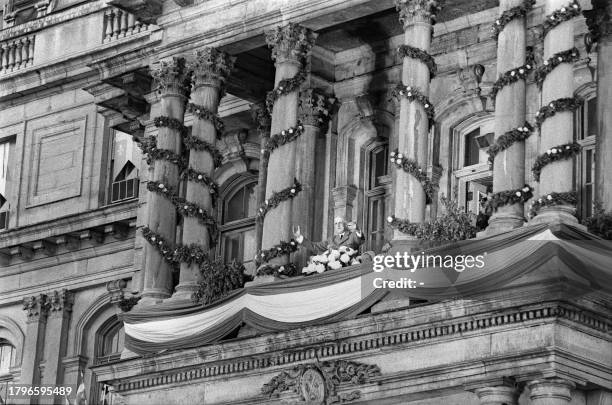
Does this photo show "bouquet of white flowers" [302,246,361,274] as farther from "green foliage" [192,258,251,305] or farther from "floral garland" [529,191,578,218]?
"floral garland" [529,191,578,218]

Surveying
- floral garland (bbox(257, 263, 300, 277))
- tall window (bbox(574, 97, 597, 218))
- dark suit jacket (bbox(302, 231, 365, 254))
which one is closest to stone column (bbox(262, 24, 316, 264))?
floral garland (bbox(257, 263, 300, 277))

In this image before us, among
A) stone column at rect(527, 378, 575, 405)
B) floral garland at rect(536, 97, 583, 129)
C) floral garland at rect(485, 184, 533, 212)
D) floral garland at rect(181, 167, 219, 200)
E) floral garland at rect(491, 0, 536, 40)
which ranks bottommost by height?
stone column at rect(527, 378, 575, 405)

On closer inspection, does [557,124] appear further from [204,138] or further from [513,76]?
[204,138]

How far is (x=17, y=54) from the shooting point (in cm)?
4894

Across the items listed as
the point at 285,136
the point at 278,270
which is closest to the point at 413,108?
the point at 285,136

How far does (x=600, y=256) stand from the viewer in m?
33.2

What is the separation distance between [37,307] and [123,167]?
12.3 feet

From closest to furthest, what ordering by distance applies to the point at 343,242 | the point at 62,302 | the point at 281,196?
the point at 343,242 → the point at 281,196 → the point at 62,302

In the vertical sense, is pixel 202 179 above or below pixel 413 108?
below

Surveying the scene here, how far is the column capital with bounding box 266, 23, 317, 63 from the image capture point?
1529 inches

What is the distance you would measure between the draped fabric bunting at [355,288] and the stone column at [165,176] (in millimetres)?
899

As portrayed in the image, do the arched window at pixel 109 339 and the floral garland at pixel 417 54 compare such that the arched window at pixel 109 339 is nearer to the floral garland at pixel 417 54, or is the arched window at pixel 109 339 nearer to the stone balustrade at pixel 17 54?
the stone balustrade at pixel 17 54

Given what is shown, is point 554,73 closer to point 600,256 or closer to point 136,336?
point 600,256

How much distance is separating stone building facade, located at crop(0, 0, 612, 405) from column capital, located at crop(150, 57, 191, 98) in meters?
0.05
